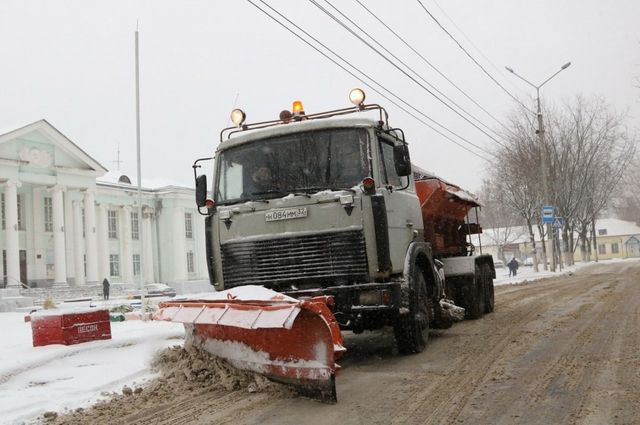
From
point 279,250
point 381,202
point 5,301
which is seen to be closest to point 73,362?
point 279,250

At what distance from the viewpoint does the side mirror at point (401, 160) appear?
716cm

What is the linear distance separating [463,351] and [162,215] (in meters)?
41.4

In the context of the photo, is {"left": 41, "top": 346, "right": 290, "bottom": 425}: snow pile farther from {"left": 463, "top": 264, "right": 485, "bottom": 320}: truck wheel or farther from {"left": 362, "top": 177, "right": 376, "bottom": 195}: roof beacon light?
{"left": 463, "top": 264, "right": 485, "bottom": 320}: truck wheel

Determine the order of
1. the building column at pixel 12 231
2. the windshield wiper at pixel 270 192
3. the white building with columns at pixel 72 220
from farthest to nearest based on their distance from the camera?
the white building with columns at pixel 72 220, the building column at pixel 12 231, the windshield wiper at pixel 270 192

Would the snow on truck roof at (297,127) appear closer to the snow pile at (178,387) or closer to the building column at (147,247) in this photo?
the snow pile at (178,387)

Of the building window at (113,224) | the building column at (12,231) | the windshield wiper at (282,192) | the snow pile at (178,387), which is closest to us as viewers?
the snow pile at (178,387)

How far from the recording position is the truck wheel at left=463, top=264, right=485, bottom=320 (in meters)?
11.0

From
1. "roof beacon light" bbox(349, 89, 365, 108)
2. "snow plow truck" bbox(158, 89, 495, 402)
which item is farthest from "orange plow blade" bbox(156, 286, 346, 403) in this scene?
"roof beacon light" bbox(349, 89, 365, 108)

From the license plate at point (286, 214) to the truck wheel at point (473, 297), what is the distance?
5.26 metres

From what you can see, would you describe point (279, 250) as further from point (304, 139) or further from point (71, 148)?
point (71, 148)

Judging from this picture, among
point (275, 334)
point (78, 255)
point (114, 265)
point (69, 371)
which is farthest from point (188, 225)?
point (275, 334)

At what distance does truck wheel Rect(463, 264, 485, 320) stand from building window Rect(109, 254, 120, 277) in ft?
120

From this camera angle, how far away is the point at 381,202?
666 cm

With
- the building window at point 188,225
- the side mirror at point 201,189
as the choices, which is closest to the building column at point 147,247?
the building window at point 188,225
